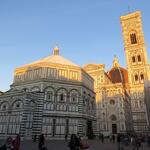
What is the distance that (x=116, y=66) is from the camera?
69.6 metres

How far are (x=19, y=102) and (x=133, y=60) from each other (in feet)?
130

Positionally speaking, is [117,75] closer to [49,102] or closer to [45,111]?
[49,102]

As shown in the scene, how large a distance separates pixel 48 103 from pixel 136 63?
35459 millimetres

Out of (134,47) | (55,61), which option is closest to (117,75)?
(134,47)

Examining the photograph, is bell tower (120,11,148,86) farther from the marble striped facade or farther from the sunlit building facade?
the marble striped facade

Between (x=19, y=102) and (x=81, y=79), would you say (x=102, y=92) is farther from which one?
(x=19, y=102)

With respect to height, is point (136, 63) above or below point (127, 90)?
above

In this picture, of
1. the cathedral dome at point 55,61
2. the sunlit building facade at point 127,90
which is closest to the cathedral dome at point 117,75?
the sunlit building facade at point 127,90

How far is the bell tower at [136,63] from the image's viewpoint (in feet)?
159

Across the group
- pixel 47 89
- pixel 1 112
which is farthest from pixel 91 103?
pixel 1 112

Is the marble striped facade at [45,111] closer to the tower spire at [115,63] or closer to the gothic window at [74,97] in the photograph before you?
the gothic window at [74,97]

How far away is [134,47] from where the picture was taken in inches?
2199

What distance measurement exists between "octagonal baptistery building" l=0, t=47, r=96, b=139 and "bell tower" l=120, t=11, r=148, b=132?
20696 millimetres

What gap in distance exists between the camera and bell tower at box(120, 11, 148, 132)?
48.3m
